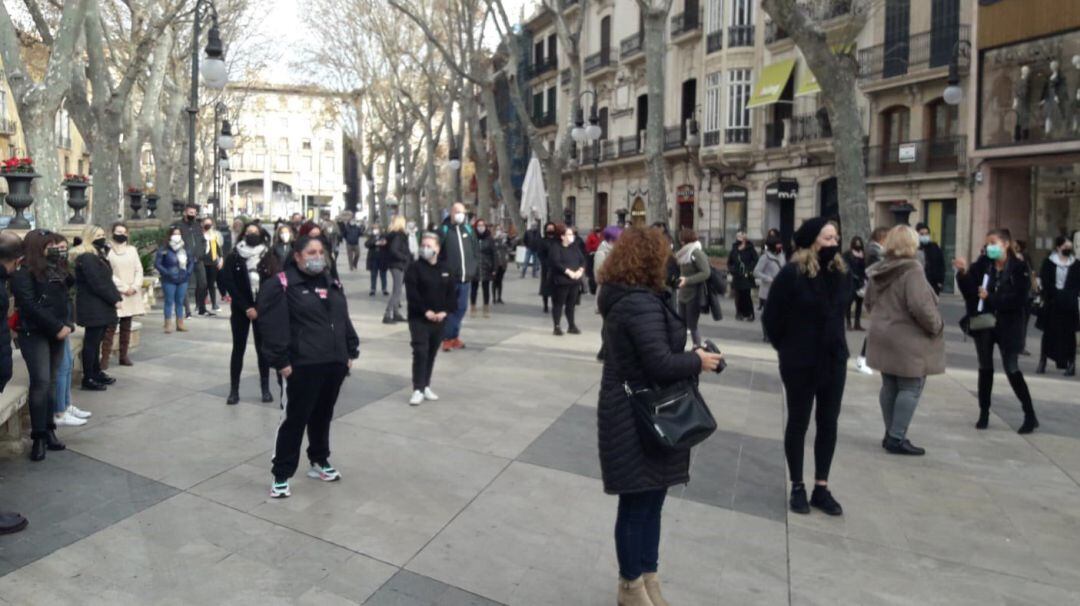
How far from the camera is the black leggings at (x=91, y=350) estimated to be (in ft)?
26.8

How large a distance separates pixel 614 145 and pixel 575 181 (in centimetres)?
572

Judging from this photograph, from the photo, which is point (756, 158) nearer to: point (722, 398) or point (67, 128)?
point (722, 398)

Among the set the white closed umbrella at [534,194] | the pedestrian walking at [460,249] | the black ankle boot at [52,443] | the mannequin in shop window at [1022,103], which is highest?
the mannequin in shop window at [1022,103]

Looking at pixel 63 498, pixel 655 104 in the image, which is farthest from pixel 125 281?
pixel 655 104

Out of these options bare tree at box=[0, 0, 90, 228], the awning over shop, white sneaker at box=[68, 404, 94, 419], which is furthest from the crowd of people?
the awning over shop

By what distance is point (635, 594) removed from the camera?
3938 mm

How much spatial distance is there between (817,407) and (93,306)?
6.08 metres

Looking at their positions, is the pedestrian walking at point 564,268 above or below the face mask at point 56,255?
below

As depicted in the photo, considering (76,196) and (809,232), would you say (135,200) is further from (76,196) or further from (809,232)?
(809,232)

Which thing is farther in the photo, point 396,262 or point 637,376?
point 396,262

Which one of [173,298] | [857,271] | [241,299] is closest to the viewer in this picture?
[241,299]

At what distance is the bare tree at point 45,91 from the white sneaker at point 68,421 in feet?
23.7

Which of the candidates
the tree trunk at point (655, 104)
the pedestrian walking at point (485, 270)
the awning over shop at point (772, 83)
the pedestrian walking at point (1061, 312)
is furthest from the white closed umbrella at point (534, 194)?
the pedestrian walking at point (1061, 312)

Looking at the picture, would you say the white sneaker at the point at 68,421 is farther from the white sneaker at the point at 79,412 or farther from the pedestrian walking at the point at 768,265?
the pedestrian walking at the point at 768,265
